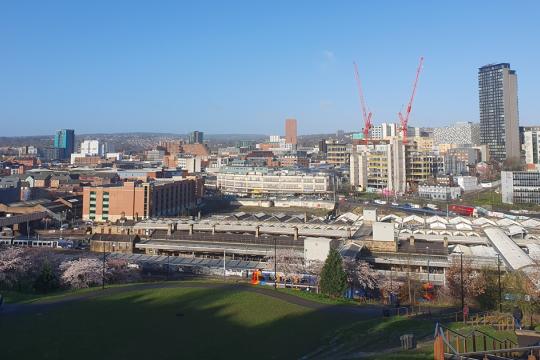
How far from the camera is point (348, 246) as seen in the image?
14.2 meters

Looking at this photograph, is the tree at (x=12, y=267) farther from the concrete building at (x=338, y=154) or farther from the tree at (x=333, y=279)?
the concrete building at (x=338, y=154)

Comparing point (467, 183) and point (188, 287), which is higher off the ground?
point (467, 183)

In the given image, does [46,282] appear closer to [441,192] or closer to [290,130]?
[441,192]

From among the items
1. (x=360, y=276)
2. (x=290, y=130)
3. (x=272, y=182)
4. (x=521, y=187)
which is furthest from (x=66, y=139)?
(x=360, y=276)

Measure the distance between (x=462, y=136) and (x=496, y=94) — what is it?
655 inches

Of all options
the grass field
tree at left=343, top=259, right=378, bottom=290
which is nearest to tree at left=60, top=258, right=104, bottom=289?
the grass field

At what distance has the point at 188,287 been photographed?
912 centimetres

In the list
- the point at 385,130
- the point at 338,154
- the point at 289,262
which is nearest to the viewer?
the point at 289,262

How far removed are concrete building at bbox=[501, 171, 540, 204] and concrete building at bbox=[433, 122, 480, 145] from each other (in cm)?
4831

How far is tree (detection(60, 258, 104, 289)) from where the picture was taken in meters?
10.8

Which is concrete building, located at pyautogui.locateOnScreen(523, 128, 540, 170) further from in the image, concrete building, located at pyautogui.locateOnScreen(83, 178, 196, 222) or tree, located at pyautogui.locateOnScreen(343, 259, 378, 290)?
tree, located at pyautogui.locateOnScreen(343, 259, 378, 290)

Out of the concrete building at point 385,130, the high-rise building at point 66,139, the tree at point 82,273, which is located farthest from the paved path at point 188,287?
the high-rise building at point 66,139

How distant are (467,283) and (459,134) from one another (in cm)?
7348

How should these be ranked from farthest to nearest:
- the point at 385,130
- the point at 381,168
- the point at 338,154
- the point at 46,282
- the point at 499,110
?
the point at 385,130, the point at 499,110, the point at 338,154, the point at 381,168, the point at 46,282
